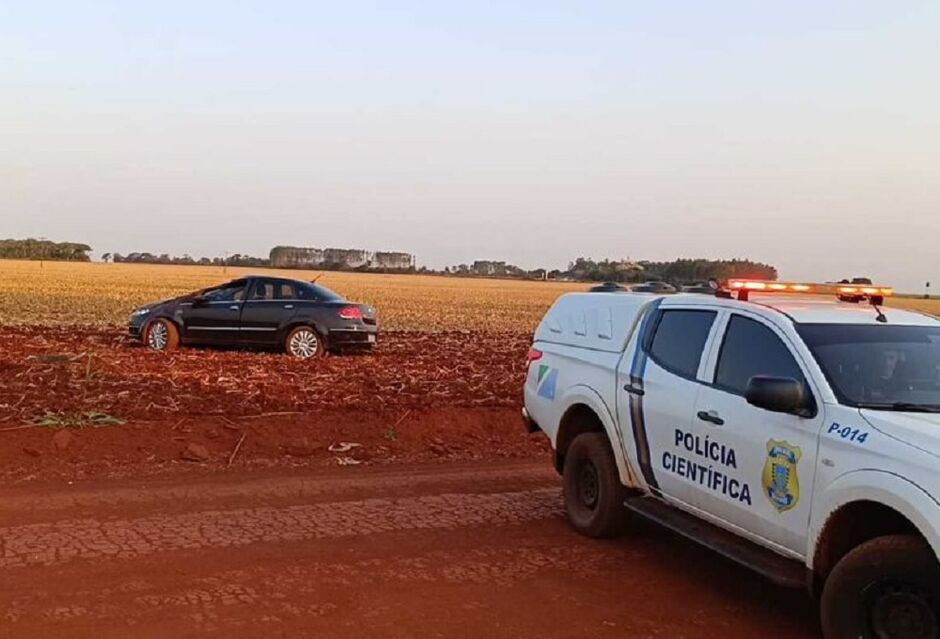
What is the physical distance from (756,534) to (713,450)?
0.55m

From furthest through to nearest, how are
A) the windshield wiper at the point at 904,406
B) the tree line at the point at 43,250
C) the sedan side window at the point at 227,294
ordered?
the tree line at the point at 43,250, the sedan side window at the point at 227,294, the windshield wiper at the point at 904,406

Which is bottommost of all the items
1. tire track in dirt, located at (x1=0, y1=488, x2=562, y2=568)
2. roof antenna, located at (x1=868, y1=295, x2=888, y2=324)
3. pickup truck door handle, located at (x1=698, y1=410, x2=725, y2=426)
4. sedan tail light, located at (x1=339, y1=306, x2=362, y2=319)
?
tire track in dirt, located at (x1=0, y1=488, x2=562, y2=568)

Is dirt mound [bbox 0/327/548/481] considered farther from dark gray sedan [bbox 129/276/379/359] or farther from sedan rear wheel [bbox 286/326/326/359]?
dark gray sedan [bbox 129/276/379/359]

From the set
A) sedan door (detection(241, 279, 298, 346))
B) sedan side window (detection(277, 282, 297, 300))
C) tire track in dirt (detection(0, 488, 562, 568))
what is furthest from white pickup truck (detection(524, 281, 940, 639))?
sedan side window (detection(277, 282, 297, 300))

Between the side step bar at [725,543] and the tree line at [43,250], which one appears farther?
the tree line at [43,250]

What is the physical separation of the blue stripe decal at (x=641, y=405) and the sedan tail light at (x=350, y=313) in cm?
1120

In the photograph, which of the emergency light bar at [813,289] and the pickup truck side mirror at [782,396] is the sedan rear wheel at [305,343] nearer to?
the emergency light bar at [813,289]

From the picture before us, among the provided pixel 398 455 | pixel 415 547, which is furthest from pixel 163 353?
pixel 415 547

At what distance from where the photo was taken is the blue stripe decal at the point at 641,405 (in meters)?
6.32

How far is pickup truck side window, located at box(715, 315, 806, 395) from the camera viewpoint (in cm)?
534

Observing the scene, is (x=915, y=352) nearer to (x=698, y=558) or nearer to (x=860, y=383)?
(x=860, y=383)

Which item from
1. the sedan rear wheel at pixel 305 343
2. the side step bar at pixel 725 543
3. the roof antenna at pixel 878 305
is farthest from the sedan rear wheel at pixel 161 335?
the roof antenna at pixel 878 305

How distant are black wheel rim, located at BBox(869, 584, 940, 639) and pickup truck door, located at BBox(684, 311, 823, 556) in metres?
0.56

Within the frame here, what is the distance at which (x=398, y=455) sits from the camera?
9984 mm
